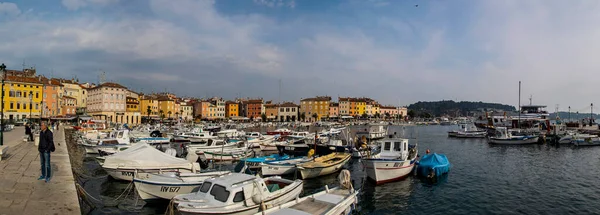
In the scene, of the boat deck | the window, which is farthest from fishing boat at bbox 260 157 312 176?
the window

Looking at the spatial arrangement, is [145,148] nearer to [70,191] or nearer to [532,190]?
[70,191]

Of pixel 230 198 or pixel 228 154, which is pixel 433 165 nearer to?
pixel 230 198

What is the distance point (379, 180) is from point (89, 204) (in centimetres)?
1562

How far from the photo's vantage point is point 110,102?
80.9 m

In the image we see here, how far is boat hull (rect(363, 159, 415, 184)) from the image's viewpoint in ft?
68.6

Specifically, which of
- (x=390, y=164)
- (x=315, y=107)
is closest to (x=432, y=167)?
(x=390, y=164)

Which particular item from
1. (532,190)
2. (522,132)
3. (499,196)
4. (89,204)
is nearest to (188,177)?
(89,204)

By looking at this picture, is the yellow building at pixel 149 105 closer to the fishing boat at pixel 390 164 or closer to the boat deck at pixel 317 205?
the fishing boat at pixel 390 164

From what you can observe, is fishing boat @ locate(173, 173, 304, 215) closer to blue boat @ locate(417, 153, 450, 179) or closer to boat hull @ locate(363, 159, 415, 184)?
boat hull @ locate(363, 159, 415, 184)

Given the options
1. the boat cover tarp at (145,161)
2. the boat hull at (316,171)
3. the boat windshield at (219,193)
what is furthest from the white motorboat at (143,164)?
the boat windshield at (219,193)

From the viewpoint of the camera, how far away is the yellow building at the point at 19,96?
6494cm

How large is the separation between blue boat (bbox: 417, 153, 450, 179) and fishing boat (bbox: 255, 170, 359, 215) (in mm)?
10459

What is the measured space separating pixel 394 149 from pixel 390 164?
3.40 m

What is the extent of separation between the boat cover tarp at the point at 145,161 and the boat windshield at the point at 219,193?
732cm
